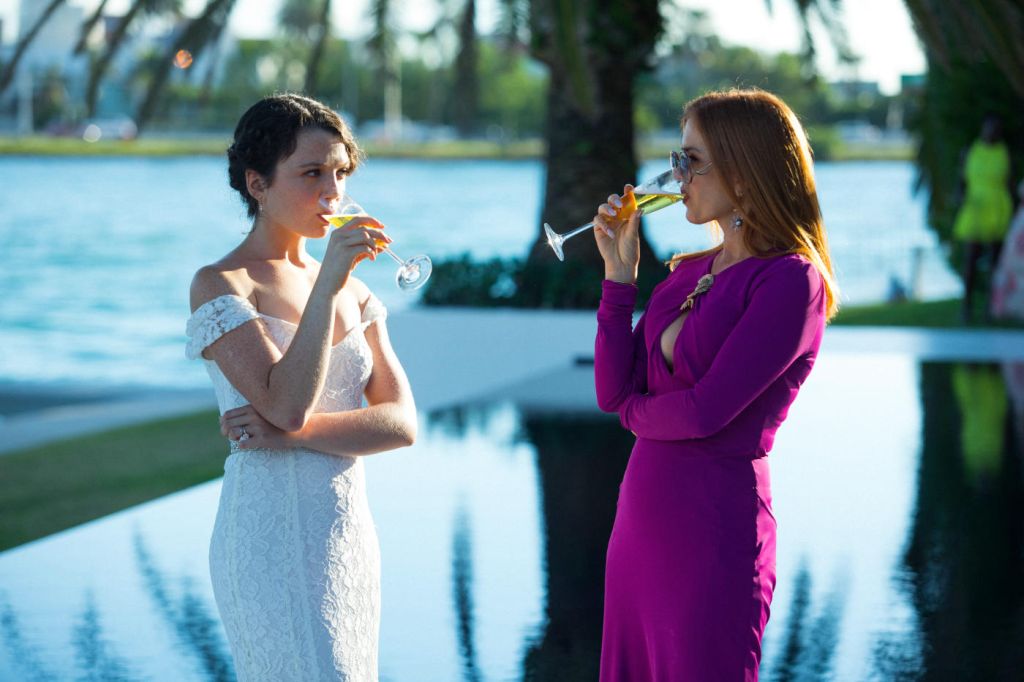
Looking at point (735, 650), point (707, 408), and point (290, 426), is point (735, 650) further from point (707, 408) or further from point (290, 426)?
point (290, 426)

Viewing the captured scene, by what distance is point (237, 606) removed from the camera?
2.52m

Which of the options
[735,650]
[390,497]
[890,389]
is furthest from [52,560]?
[890,389]

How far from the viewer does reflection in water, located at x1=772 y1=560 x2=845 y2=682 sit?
160 inches

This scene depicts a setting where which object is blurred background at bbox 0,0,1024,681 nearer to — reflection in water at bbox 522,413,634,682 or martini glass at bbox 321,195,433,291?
reflection in water at bbox 522,413,634,682

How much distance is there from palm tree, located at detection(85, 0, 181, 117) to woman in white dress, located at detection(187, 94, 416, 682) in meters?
6.02

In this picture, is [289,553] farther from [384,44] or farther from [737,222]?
[384,44]

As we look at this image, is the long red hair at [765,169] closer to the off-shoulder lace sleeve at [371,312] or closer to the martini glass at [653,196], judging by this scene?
the martini glass at [653,196]

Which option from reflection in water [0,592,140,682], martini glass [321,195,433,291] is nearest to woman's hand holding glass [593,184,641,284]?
martini glass [321,195,433,291]

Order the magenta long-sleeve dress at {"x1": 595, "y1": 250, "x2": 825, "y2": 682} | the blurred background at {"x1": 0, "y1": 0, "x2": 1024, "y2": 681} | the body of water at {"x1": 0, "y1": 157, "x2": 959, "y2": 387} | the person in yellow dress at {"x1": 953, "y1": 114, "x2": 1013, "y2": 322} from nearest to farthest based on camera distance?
the magenta long-sleeve dress at {"x1": 595, "y1": 250, "x2": 825, "y2": 682} < the blurred background at {"x1": 0, "y1": 0, "x2": 1024, "y2": 681} < the person in yellow dress at {"x1": 953, "y1": 114, "x2": 1013, "y2": 322} < the body of water at {"x1": 0, "y1": 157, "x2": 959, "y2": 387}

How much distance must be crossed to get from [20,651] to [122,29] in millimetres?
5226

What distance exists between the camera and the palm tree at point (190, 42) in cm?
815

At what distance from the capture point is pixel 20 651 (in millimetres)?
4230

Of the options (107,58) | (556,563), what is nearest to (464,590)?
(556,563)

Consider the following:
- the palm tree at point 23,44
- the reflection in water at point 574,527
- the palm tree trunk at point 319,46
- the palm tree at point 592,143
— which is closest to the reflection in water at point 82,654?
the reflection in water at point 574,527
